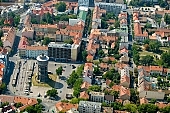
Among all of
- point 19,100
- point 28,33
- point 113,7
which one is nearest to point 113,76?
point 19,100

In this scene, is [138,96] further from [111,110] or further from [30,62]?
[30,62]

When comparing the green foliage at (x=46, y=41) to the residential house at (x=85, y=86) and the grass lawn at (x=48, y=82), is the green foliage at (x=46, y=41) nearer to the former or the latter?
the grass lawn at (x=48, y=82)

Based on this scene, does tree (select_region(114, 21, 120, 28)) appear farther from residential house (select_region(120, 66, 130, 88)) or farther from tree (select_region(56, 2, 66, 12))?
residential house (select_region(120, 66, 130, 88))

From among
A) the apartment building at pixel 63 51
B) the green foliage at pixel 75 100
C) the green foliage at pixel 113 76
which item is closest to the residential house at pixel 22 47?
the apartment building at pixel 63 51

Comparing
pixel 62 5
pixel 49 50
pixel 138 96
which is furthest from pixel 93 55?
pixel 62 5

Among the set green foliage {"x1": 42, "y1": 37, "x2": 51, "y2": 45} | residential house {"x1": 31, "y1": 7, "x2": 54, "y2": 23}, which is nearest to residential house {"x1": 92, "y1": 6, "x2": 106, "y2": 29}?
residential house {"x1": 31, "y1": 7, "x2": 54, "y2": 23}
